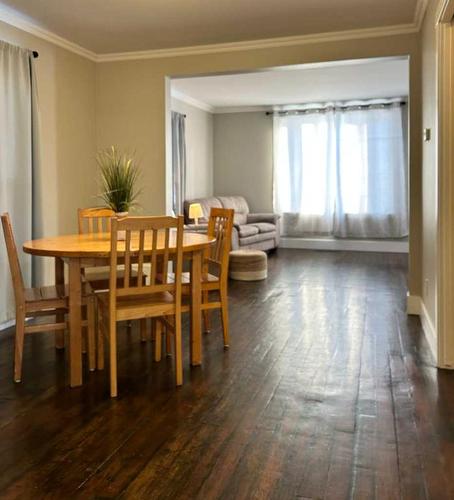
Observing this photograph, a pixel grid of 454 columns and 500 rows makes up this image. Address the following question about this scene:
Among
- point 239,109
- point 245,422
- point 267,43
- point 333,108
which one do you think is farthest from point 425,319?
point 239,109

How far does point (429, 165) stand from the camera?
3.68 meters

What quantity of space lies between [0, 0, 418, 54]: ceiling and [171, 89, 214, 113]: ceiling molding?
9.98ft

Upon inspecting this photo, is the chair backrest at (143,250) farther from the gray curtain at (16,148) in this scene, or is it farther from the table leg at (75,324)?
the gray curtain at (16,148)

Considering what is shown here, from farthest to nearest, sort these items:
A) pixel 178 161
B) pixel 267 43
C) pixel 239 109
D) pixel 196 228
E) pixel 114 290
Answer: pixel 239 109
pixel 178 161
pixel 196 228
pixel 267 43
pixel 114 290

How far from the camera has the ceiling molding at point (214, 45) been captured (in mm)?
4093

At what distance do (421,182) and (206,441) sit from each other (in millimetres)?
3133

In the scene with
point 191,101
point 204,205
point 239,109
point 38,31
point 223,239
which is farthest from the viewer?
point 239,109

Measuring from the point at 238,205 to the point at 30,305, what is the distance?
655 centimetres

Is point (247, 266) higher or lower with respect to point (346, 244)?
lower

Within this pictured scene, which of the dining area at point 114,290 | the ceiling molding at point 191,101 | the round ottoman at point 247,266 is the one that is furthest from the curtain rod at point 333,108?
the dining area at point 114,290

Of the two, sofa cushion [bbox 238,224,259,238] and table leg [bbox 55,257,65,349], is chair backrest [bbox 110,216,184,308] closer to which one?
table leg [bbox 55,257,65,349]

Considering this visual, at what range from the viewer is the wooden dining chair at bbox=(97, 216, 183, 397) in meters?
2.62

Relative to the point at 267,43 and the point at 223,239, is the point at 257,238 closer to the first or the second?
the point at 267,43

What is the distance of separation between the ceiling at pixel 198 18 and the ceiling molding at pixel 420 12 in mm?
35
